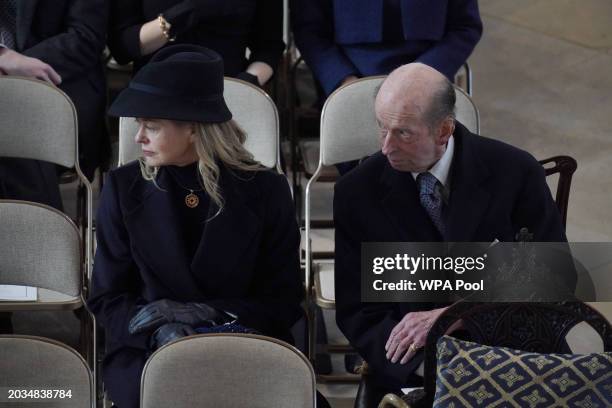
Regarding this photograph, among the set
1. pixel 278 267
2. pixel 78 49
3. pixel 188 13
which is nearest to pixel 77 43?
pixel 78 49

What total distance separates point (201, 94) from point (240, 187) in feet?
0.95

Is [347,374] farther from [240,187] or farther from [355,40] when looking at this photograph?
[355,40]

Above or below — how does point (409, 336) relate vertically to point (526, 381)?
below

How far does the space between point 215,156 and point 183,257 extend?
29 cm

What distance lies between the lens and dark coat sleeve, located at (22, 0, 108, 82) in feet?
15.5

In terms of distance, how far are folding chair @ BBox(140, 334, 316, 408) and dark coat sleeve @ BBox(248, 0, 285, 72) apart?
211 cm

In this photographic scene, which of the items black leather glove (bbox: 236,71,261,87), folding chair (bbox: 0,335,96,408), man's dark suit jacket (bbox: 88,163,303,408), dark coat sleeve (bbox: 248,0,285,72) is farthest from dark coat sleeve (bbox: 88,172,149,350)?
dark coat sleeve (bbox: 248,0,285,72)

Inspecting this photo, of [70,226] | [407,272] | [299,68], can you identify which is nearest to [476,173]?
[407,272]

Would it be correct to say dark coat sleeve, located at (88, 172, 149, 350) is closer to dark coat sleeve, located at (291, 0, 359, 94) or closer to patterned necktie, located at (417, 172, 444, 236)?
patterned necktie, located at (417, 172, 444, 236)

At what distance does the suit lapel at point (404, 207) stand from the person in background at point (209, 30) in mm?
1309

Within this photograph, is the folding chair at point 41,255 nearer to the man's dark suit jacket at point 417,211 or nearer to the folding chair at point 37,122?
the folding chair at point 37,122

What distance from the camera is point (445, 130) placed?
361 centimetres

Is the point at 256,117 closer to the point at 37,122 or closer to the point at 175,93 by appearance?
the point at 37,122

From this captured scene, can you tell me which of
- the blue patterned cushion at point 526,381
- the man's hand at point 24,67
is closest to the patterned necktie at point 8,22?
the man's hand at point 24,67
